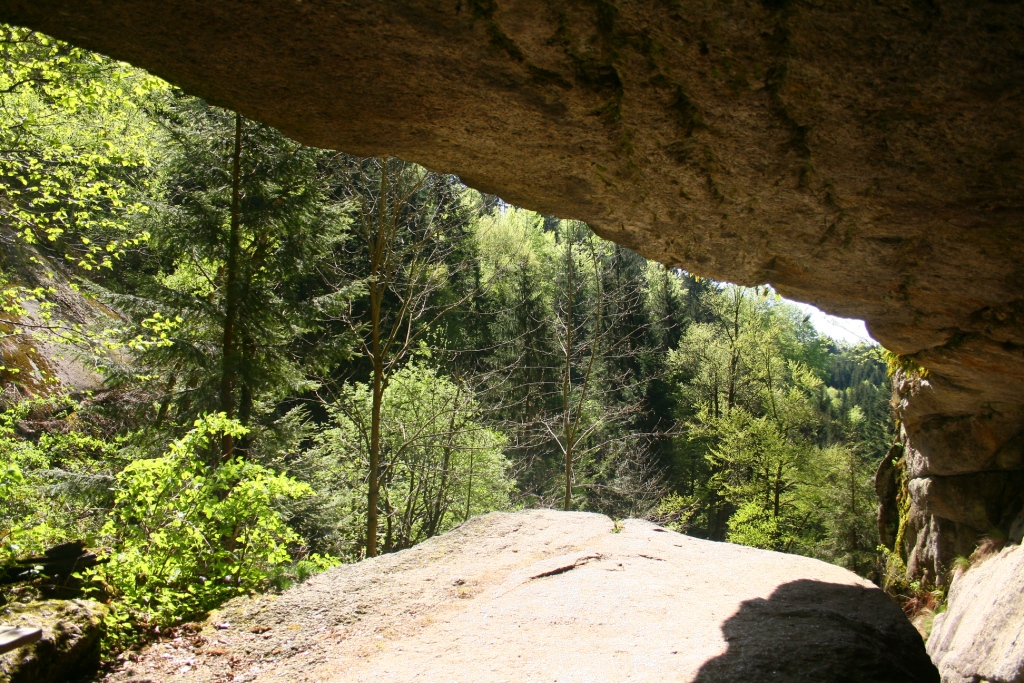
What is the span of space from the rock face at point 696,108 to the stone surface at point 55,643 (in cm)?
379

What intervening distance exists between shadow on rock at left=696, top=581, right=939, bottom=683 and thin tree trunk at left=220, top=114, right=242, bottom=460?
24.7 ft

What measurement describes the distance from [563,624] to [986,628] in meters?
2.96

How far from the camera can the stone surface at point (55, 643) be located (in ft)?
14.2

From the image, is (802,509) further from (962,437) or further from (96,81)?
(96,81)

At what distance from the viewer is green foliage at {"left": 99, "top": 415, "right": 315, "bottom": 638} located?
5.69 metres

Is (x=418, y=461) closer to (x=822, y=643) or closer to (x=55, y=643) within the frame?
(x=55, y=643)

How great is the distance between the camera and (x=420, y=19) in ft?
8.60

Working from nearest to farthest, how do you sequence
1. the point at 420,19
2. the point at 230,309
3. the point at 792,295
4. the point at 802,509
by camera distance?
1. the point at 420,19
2. the point at 792,295
3. the point at 230,309
4. the point at 802,509

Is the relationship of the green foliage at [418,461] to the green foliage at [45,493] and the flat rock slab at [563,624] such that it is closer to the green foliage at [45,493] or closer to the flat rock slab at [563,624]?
the green foliage at [45,493]

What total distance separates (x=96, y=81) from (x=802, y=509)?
62.7 feet

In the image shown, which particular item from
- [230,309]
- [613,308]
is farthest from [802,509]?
[230,309]

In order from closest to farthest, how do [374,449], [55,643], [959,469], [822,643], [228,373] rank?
[55,643] < [822,643] < [959,469] < [228,373] < [374,449]

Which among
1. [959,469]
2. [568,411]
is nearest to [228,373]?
[568,411]

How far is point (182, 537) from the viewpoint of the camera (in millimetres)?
6043
